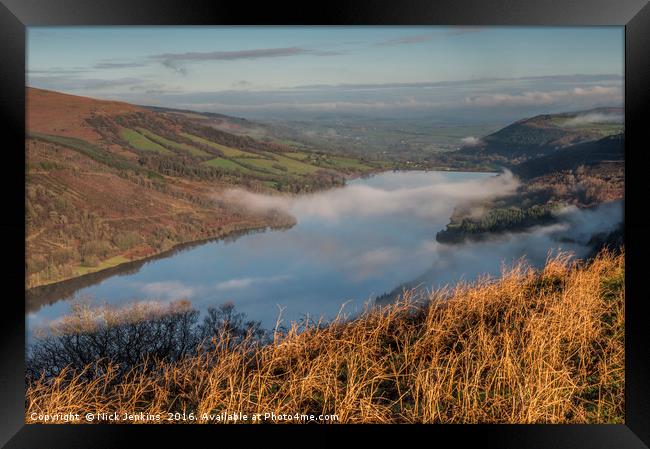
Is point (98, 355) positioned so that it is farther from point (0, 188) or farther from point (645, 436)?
point (645, 436)

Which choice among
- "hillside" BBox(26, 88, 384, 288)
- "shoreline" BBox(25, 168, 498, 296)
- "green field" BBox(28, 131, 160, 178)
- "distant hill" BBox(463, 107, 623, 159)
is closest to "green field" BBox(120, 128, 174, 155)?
"hillside" BBox(26, 88, 384, 288)

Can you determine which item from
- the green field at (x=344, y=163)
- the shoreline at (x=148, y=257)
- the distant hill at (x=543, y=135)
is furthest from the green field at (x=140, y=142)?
the distant hill at (x=543, y=135)

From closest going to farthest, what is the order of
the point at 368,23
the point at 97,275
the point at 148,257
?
the point at 368,23, the point at 97,275, the point at 148,257

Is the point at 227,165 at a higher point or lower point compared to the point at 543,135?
lower

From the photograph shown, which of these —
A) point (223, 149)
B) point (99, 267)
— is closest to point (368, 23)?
point (223, 149)

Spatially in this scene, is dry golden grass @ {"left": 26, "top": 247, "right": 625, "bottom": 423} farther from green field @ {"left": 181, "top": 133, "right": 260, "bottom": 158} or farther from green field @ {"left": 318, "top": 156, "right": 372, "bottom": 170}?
green field @ {"left": 181, "top": 133, "right": 260, "bottom": 158}

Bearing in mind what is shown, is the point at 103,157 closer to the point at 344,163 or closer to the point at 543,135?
the point at 344,163
